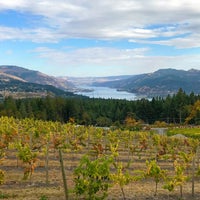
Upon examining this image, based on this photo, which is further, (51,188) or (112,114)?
(112,114)

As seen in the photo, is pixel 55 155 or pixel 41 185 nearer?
pixel 41 185

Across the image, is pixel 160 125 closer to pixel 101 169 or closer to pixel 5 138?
pixel 5 138

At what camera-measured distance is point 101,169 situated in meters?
12.2

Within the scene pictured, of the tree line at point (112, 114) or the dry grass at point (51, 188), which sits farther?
the tree line at point (112, 114)

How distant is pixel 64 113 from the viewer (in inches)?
3775

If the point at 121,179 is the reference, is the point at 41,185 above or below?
below

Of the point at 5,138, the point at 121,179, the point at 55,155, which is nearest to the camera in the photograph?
the point at 121,179

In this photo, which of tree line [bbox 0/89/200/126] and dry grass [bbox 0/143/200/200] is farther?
tree line [bbox 0/89/200/126]

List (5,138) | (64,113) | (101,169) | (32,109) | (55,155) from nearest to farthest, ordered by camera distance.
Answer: (101,169) < (5,138) < (55,155) < (32,109) < (64,113)

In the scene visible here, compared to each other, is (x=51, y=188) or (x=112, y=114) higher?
(x=51, y=188)

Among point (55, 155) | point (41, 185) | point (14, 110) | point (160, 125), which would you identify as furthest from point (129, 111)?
point (41, 185)

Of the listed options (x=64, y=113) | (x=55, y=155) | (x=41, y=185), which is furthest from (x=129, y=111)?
Answer: (x=41, y=185)

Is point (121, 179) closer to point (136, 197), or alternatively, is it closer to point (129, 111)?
point (136, 197)

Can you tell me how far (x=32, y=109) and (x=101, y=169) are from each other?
78348mm
